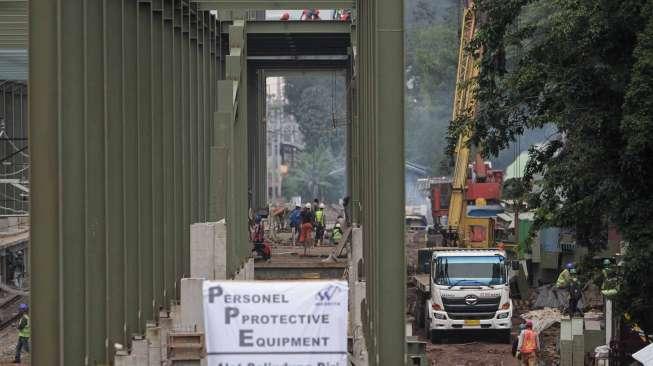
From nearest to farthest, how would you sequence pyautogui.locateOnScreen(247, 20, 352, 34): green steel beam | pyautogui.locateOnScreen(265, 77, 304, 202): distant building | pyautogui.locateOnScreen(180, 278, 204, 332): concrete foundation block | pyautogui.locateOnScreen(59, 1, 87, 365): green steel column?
pyautogui.locateOnScreen(59, 1, 87, 365): green steel column → pyautogui.locateOnScreen(180, 278, 204, 332): concrete foundation block → pyautogui.locateOnScreen(247, 20, 352, 34): green steel beam → pyautogui.locateOnScreen(265, 77, 304, 202): distant building

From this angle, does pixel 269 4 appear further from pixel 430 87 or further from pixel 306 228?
pixel 430 87

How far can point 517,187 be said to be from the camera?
32656 mm

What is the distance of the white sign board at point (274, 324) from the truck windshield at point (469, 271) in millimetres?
21184

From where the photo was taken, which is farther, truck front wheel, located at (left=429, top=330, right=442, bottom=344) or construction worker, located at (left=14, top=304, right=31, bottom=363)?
truck front wheel, located at (left=429, top=330, right=442, bottom=344)

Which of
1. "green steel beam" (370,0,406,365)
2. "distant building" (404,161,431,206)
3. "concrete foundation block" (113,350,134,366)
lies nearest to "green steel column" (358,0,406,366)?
"green steel beam" (370,0,406,365)

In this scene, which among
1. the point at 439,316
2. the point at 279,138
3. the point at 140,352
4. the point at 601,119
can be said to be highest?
the point at 279,138

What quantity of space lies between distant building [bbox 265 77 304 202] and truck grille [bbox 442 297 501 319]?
109060mm

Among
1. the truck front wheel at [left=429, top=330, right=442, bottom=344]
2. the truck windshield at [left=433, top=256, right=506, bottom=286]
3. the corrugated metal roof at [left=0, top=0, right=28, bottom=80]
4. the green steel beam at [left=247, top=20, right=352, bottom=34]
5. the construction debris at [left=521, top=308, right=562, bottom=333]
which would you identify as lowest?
the truck front wheel at [left=429, top=330, right=442, bottom=344]

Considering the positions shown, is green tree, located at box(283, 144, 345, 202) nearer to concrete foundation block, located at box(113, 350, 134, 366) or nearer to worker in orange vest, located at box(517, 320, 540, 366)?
worker in orange vest, located at box(517, 320, 540, 366)

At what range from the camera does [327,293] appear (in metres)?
14.0

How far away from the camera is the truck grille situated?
3516 cm

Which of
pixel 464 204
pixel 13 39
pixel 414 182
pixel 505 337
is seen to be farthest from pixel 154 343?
pixel 414 182

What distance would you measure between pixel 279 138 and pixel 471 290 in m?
131

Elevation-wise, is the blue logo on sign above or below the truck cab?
above
